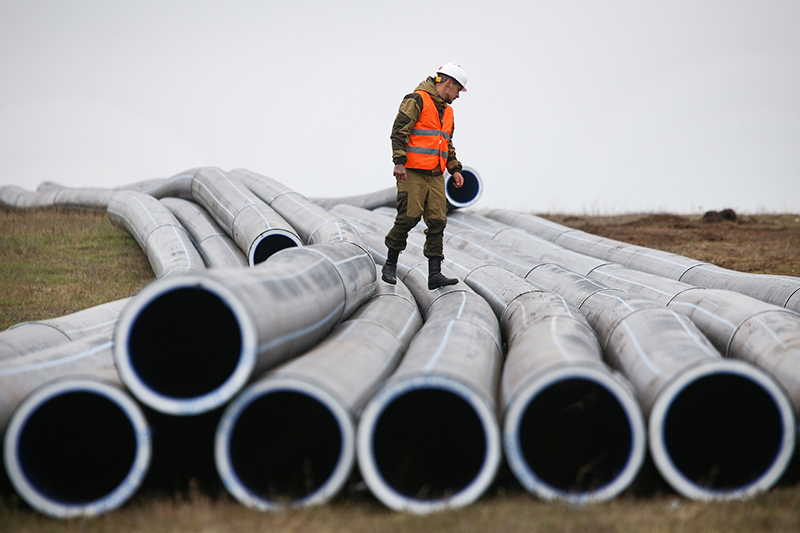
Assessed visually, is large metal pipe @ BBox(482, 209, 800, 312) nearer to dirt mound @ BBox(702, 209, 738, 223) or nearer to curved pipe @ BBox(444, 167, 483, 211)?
curved pipe @ BBox(444, 167, 483, 211)

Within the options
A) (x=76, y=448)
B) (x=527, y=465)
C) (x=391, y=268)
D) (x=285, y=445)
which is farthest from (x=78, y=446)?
(x=391, y=268)

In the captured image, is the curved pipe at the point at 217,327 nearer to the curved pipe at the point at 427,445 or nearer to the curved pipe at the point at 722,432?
the curved pipe at the point at 427,445

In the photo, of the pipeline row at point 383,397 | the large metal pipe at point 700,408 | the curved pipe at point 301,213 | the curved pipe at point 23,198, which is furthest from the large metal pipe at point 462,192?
the curved pipe at point 23,198

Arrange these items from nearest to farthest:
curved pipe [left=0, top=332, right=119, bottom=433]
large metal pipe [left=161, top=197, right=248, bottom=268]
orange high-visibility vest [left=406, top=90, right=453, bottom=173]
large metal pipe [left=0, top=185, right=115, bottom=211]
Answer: curved pipe [left=0, top=332, right=119, bottom=433], orange high-visibility vest [left=406, top=90, right=453, bottom=173], large metal pipe [left=161, top=197, right=248, bottom=268], large metal pipe [left=0, top=185, right=115, bottom=211]

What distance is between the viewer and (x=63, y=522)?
279cm

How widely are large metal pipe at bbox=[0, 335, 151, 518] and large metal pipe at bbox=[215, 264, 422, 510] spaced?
47 cm

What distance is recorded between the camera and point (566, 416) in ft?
11.3

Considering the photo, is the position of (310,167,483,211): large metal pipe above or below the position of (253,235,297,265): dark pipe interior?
above

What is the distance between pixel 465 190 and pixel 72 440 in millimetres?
8306

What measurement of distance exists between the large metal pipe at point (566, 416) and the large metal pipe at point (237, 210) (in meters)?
3.63

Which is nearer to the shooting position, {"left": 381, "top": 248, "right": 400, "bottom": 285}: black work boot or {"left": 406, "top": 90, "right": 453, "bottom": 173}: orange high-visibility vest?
{"left": 406, "top": 90, "right": 453, "bottom": 173}: orange high-visibility vest

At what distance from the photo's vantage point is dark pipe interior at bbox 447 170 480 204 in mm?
10461

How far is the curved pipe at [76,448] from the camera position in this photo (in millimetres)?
2875

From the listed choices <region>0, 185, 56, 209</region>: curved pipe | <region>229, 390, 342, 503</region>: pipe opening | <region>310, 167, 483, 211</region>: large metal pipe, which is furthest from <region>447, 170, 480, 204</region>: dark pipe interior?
<region>0, 185, 56, 209</region>: curved pipe
